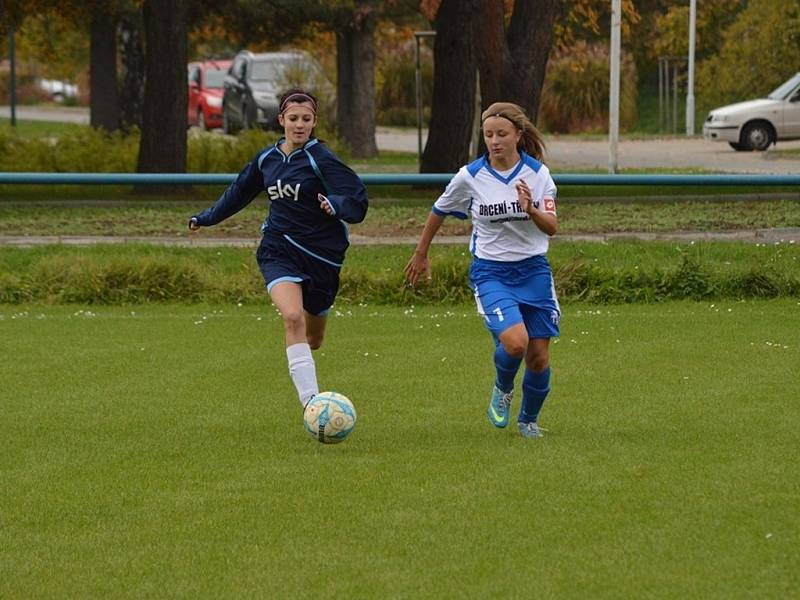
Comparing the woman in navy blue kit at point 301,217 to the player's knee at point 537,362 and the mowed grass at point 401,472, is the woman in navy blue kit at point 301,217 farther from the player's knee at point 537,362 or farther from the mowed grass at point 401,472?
the player's knee at point 537,362

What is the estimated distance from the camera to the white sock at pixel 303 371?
8.81 meters

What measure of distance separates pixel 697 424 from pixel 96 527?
367cm

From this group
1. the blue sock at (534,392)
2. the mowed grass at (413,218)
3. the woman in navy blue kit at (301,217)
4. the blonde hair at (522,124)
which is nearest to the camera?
the blonde hair at (522,124)

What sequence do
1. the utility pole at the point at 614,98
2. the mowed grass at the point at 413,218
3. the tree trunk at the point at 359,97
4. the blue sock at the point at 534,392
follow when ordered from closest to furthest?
the blue sock at the point at 534,392, the mowed grass at the point at 413,218, the utility pole at the point at 614,98, the tree trunk at the point at 359,97

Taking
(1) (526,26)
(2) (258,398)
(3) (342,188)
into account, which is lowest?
(2) (258,398)

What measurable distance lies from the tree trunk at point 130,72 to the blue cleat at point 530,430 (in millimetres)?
30307

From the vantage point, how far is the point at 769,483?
294 inches

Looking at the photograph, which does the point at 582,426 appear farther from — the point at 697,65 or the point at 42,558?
the point at 697,65

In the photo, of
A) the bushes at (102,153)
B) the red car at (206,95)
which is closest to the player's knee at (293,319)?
the bushes at (102,153)

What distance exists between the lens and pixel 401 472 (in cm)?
786

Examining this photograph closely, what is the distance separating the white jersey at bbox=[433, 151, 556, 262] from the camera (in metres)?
8.69

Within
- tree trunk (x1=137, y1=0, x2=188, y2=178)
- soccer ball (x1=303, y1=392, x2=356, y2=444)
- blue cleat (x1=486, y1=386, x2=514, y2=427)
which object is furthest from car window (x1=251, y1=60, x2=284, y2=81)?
soccer ball (x1=303, y1=392, x2=356, y2=444)

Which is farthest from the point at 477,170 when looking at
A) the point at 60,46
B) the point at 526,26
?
the point at 60,46

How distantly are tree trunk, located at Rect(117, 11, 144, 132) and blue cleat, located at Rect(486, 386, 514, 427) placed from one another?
3010 centimetres
